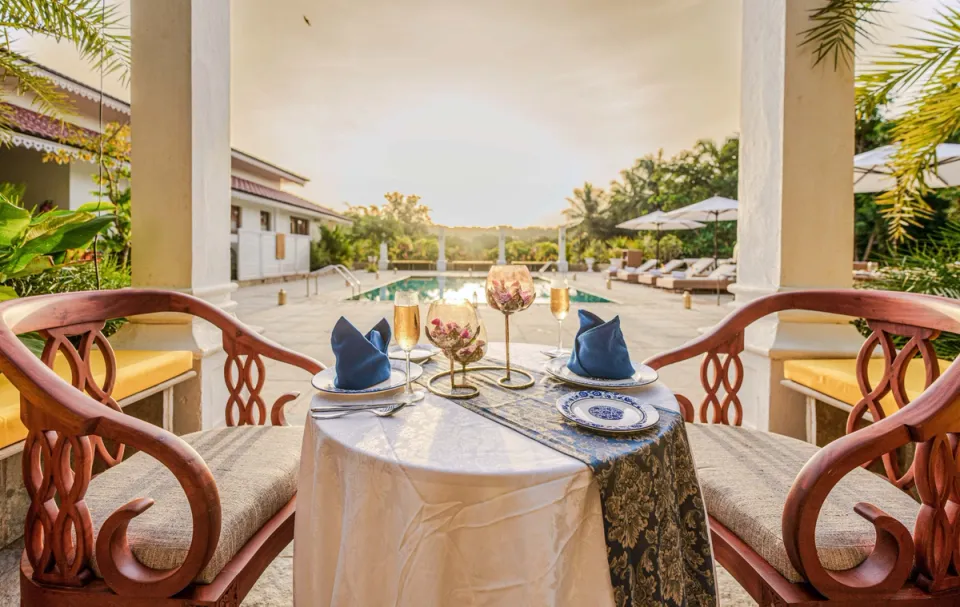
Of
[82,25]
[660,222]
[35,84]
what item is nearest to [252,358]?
[82,25]

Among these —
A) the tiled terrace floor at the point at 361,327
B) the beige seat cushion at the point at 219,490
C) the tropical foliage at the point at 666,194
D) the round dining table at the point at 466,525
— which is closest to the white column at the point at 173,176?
the tiled terrace floor at the point at 361,327

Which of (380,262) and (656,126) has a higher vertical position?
(656,126)

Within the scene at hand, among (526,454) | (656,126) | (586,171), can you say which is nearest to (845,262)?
(526,454)

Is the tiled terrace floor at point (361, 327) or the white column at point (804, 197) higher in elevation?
the white column at point (804, 197)

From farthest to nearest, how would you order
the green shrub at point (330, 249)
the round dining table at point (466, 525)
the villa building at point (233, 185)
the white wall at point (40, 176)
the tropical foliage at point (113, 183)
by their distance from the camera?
the green shrub at point (330, 249), the white wall at point (40, 176), the villa building at point (233, 185), the tropical foliage at point (113, 183), the round dining table at point (466, 525)

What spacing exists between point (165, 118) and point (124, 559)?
2.44m

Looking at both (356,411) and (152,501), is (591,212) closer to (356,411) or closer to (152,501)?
(356,411)

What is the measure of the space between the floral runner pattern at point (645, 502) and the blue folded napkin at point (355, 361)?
0.99 feet

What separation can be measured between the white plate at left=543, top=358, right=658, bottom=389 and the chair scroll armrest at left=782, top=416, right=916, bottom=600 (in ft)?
1.40

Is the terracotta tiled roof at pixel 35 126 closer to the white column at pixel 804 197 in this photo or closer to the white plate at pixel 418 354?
the white plate at pixel 418 354

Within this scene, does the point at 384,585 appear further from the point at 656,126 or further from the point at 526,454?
the point at 656,126

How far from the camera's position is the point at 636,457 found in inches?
35.6

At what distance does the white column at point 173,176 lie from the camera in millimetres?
2594

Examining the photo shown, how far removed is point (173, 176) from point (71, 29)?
107 centimetres
